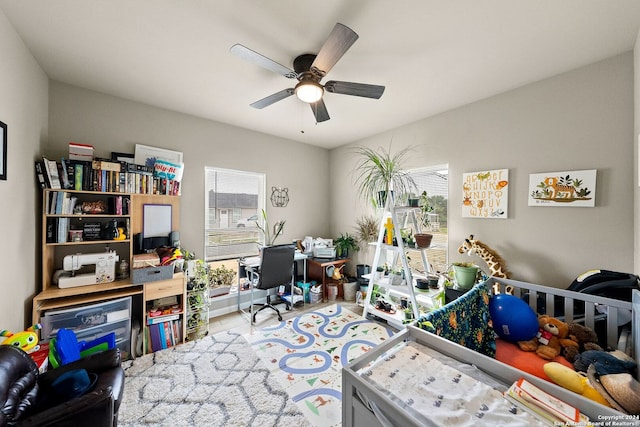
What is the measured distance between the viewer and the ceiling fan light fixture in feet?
5.44

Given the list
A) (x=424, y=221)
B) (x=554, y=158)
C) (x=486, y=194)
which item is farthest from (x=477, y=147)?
(x=424, y=221)

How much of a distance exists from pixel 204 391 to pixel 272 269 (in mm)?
1264

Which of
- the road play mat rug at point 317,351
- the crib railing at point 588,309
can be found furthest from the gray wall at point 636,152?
the road play mat rug at point 317,351

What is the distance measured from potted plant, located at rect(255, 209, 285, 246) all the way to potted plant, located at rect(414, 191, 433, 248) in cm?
200

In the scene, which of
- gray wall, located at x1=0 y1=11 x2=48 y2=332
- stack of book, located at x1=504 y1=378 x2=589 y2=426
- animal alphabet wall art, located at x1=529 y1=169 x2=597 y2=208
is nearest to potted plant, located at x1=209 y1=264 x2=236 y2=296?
gray wall, located at x1=0 y1=11 x2=48 y2=332

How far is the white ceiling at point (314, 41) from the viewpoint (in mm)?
1321

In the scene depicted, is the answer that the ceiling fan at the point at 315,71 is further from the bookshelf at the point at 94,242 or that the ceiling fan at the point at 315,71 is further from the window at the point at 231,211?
the bookshelf at the point at 94,242

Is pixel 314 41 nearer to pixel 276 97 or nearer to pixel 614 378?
pixel 276 97

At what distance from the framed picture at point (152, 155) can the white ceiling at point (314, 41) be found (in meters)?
0.54

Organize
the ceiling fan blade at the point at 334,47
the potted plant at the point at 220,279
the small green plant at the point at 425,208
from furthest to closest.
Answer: the potted plant at the point at 220,279 < the small green plant at the point at 425,208 < the ceiling fan blade at the point at 334,47

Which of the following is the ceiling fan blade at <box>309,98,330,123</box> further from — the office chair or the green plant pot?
the green plant pot

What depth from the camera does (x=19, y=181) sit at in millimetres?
1609

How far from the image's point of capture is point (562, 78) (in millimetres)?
1906

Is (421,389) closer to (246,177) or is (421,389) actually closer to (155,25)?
(155,25)
